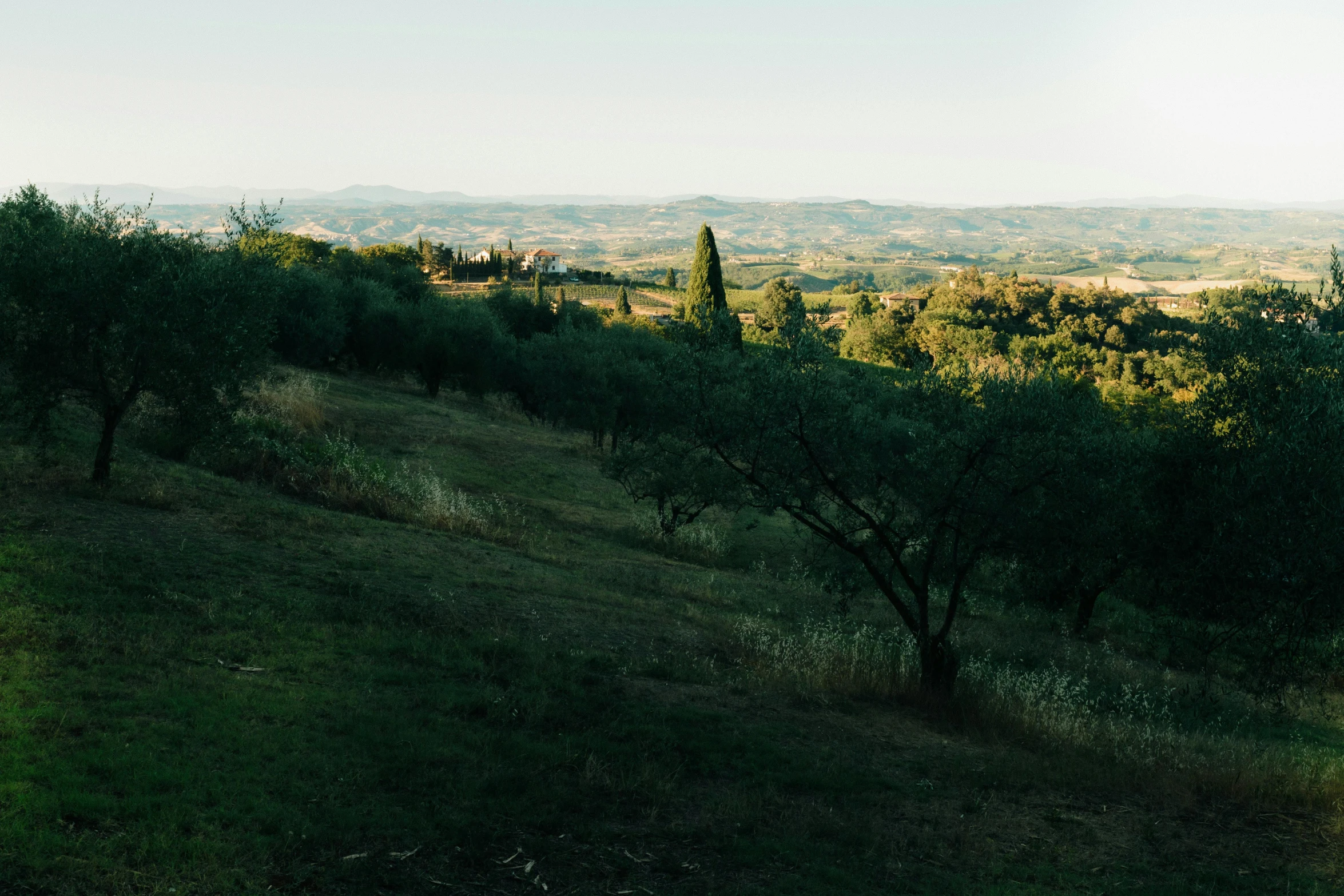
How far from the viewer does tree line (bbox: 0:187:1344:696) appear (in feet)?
34.2

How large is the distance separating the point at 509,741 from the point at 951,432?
7.88m

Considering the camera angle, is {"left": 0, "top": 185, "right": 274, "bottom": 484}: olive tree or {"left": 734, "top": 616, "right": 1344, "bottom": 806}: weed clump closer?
{"left": 734, "top": 616, "right": 1344, "bottom": 806}: weed clump

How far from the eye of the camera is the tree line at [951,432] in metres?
10.4

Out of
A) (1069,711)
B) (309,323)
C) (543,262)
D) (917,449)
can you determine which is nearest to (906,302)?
(543,262)

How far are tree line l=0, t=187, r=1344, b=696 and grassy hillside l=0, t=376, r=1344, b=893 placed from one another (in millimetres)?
1639

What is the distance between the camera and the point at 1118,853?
9.41 m

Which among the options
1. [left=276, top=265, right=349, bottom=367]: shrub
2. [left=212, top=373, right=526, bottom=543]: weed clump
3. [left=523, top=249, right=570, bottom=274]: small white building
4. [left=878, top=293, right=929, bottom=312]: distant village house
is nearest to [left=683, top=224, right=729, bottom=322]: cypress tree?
[left=276, top=265, right=349, bottom=367]: shrub

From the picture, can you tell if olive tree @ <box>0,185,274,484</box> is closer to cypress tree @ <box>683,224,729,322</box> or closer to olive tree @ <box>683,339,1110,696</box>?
olive tree @ <box>683,339,1110,696</box>

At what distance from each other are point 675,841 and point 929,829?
2.83 metres

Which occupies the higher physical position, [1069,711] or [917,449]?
[917,449]

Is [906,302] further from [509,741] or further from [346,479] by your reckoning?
[509,741]

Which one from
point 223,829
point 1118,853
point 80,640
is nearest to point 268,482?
point 80,640

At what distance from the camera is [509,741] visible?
32.8ft

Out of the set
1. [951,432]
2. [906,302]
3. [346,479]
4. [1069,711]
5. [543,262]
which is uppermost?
[543,262]
